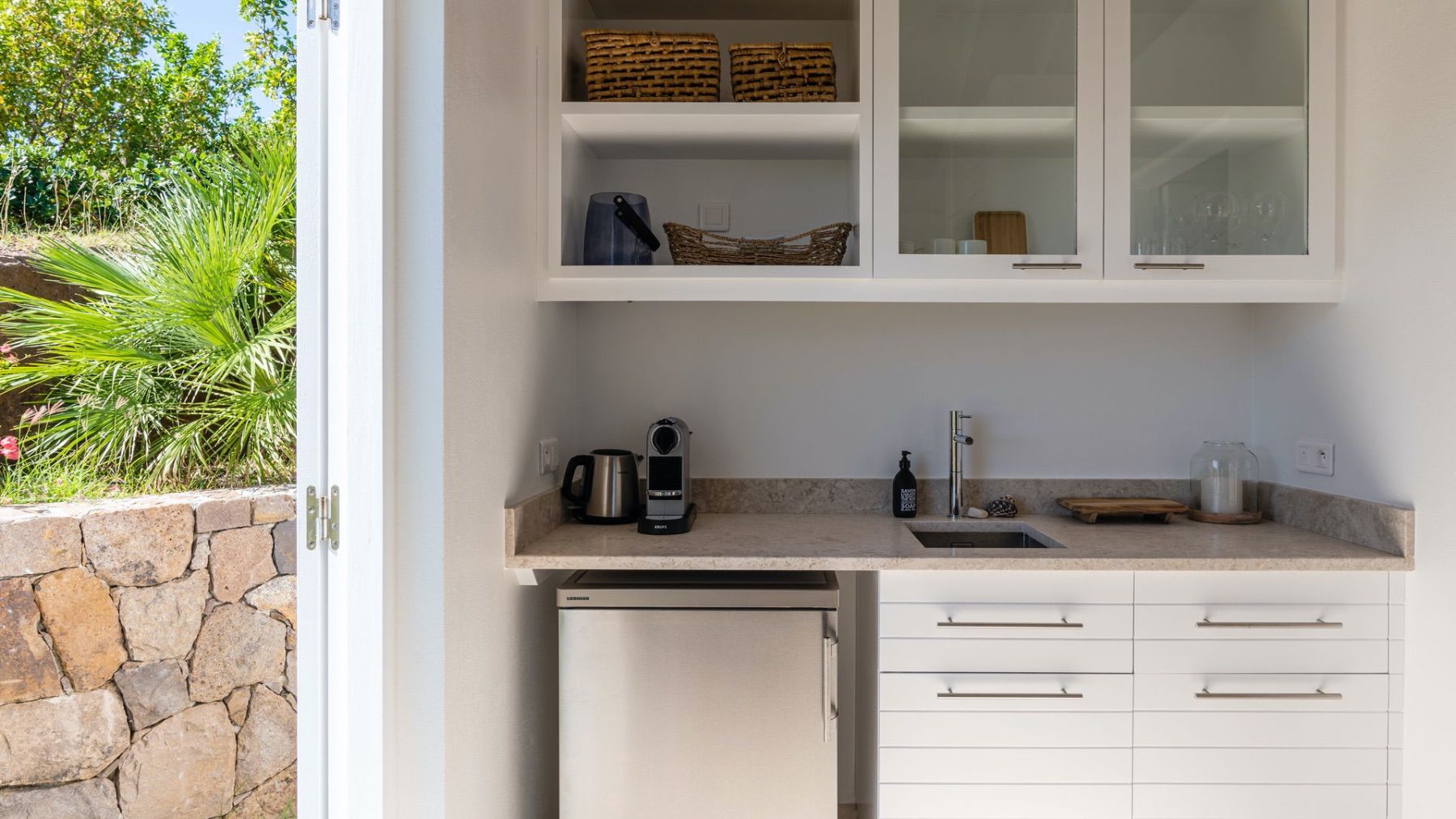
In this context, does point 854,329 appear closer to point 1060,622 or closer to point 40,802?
point 1060,622

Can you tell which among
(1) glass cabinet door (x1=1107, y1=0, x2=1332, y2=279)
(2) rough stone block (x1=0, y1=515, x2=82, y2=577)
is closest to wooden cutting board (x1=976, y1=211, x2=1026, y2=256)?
(1) glass cabinet door (x1=1107, y1=0, x2=1332, y2=279)

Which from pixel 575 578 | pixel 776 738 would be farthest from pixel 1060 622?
pixel 575 578

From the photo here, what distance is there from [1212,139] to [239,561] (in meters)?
2.56

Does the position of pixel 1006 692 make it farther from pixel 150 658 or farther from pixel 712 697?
pixel 150 658

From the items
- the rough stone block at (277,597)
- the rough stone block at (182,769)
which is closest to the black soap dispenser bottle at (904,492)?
the rough stone block at (277,597)

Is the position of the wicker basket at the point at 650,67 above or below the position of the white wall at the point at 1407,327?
above

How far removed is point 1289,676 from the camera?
178 centimetres

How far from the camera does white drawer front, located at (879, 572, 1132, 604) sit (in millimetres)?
1787

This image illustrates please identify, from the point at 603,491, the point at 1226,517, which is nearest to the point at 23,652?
the point at 603,491

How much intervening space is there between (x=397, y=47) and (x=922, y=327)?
4.95ft

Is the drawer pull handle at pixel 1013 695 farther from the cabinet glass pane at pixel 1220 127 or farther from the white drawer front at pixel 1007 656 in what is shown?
the cabinet glass pane at pixel 1220 127

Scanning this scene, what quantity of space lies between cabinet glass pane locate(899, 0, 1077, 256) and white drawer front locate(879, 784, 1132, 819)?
3.94 feet

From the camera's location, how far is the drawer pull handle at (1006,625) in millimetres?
1784

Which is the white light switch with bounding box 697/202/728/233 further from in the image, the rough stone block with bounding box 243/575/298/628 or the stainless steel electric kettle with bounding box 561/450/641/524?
the rough stone block with bounding box 243/575/298/628
